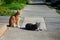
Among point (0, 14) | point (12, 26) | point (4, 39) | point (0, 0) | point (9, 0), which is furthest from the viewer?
point (0, 0)

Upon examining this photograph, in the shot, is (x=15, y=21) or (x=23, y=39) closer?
(x=23, y=39)

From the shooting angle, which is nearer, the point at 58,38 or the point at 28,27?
the point at 58,38

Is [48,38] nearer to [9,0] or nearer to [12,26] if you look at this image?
[12,26]

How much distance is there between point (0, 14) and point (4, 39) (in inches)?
492

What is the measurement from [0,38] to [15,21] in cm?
342

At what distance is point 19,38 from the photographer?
10.3 meters

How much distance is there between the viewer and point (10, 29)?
12.9m

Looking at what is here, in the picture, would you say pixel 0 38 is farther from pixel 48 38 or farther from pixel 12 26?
pixel 12 26

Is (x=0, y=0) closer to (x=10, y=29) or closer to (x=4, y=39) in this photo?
(x=10, y=29)

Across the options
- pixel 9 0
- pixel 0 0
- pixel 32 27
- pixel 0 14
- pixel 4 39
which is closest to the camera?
pixel 4 39

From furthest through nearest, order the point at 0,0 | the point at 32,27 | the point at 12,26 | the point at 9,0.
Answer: the point at 0,0
the point at 9,0
the point at 12,26
the point at 32,27

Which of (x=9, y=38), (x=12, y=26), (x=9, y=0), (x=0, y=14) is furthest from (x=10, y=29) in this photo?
(x=9, y=0)

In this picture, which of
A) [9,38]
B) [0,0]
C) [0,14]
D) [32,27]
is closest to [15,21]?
[32,27]

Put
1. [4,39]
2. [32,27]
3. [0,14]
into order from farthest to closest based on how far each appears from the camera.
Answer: [0,14], [32,27], [4,39]
